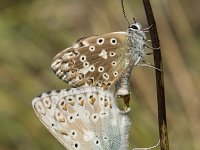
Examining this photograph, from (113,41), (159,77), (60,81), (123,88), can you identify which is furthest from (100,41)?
(60,81)

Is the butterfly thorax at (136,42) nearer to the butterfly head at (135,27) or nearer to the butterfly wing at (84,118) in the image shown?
the butterfly head at (135,27)

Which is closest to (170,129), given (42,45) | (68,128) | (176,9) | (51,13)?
(176,9)

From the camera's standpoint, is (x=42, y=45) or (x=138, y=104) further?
(x=42, y=45)

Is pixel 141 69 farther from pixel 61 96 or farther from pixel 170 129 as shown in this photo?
pixel 61 96

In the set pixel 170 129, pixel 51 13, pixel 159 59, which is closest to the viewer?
pixel 159 59

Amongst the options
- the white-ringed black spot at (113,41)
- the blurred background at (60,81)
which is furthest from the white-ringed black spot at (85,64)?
the blurred background at (60,81)

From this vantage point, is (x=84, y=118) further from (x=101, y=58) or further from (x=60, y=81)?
(x=60, y=81)
